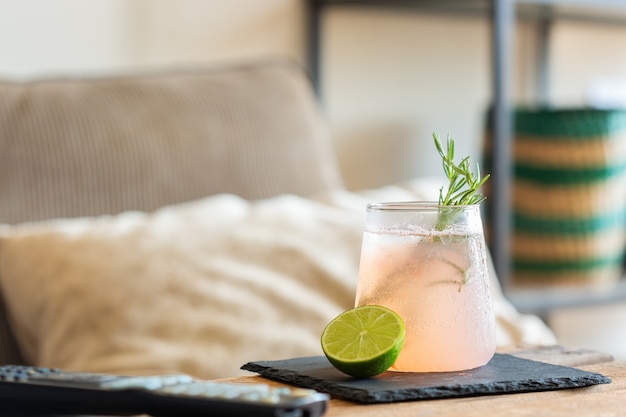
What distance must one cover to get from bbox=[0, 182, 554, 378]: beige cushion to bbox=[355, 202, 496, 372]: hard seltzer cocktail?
0.59 m

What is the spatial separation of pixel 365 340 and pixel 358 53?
5.71 feet

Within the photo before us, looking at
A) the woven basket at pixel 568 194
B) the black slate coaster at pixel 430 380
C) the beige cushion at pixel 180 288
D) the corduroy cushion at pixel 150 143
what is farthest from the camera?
the woven basket at pixel 568 194

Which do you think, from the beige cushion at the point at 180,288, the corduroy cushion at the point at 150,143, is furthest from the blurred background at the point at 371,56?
the beige cushion at the point at 180,288

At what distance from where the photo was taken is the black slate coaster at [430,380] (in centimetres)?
75

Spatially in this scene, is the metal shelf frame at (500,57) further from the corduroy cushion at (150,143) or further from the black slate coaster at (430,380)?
the black slate coaster at (430,380)

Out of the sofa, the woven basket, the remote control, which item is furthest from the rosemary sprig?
the woven basket

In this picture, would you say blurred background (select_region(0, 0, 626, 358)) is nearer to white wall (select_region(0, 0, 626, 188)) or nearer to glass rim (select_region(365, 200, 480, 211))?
white wall (select_region(0, 0, 626, 188))

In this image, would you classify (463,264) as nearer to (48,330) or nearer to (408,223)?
(408,223)

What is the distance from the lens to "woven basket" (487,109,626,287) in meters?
2.38

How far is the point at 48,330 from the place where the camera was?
1414 millimetres

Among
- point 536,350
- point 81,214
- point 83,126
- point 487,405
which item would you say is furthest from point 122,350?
point 487,405

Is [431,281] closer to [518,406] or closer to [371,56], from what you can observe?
[518,406]

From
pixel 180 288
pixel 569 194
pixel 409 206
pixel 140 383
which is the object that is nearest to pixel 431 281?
pixel 409 206

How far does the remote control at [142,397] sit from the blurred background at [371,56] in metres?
1.26
